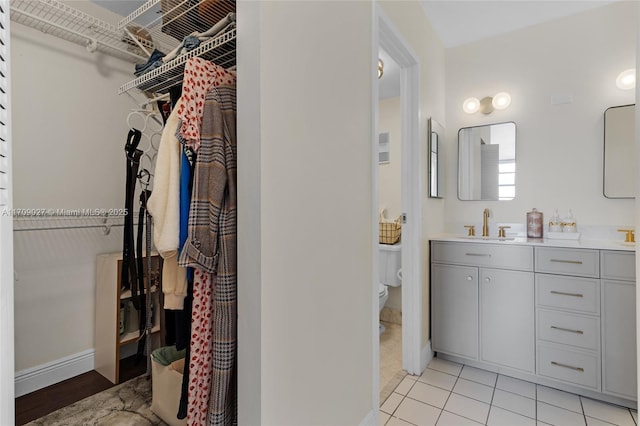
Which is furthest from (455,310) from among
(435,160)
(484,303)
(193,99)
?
(193,99)

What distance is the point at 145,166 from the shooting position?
239cm

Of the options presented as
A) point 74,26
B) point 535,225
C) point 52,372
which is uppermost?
point 74,26

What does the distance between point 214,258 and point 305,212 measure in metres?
0.35

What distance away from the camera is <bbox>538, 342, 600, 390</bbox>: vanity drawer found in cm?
182

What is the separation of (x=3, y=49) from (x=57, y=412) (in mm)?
1892

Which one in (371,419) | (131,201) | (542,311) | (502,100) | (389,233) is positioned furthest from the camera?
(389,233)

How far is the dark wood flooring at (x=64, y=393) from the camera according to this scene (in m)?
1.68

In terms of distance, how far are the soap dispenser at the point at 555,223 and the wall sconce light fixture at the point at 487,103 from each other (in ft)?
3.07

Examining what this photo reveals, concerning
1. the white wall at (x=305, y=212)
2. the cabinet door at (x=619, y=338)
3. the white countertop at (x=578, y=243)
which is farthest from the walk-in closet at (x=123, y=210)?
the cabinet door at (x=619, y=338)

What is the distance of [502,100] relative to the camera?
8.20 ft

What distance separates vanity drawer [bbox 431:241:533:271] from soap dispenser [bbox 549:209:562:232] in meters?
0.48

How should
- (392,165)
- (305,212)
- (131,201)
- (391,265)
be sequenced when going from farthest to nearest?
1. (392,165)
2. (391,265)
3. (131,201)
4. (305,212)

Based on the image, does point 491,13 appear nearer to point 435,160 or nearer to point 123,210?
point 435,160

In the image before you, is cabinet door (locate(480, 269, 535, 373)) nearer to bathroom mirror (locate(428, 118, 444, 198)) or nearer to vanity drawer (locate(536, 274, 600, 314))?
vanity drawer (locate(536, 274, 600, 314))
